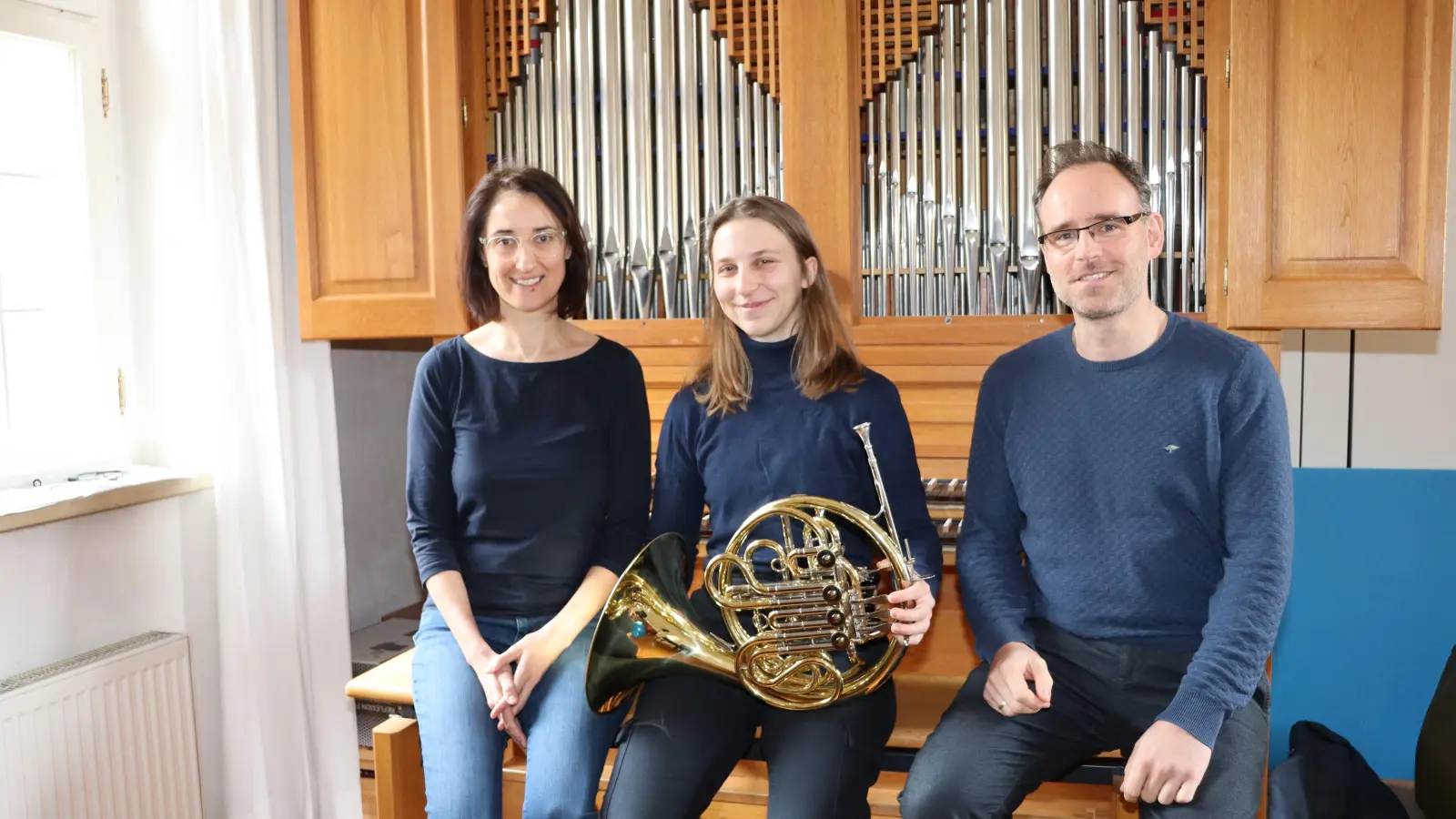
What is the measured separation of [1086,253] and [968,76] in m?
0.91

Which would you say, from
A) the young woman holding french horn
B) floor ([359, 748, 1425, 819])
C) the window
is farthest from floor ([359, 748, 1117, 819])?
the window

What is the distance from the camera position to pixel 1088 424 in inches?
76.6

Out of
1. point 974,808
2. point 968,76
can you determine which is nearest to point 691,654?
point 974,808

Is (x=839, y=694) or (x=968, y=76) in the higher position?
(x=968, y=76)

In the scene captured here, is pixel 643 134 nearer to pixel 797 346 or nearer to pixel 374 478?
pixel 797 346

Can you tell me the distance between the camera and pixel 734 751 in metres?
1.92

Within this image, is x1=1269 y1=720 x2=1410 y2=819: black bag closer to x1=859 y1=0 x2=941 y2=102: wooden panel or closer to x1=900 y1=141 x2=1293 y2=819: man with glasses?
x1=900 y1=141 x2=1293 y2=819: man with glasses

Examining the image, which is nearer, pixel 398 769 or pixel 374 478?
pixel 398 769

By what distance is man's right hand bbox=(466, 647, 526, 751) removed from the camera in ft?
6.41

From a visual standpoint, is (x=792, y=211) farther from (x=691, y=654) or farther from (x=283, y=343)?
(x=283, y=343)

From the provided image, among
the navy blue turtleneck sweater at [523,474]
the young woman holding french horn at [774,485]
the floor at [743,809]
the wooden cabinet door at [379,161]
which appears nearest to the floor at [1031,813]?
the floor at [743,809]

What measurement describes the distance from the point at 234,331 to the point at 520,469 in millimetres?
1345

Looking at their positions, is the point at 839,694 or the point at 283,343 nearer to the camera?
the point at 839,694

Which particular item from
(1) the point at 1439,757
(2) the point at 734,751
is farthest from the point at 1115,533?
(1) the point at 1439,757
